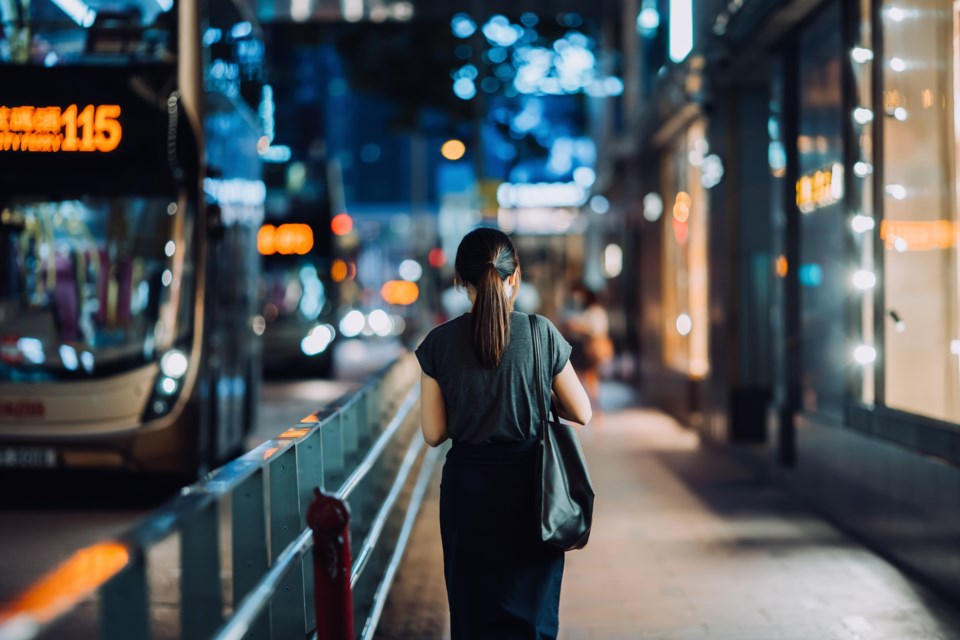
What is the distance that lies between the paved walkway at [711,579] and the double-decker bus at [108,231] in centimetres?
241

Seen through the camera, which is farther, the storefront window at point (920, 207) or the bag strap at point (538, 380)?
the storefront window at point (920, 207)

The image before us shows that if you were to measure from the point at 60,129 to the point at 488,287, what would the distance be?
6820 millimetres

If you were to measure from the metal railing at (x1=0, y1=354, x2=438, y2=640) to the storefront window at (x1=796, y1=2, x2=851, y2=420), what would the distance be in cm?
349

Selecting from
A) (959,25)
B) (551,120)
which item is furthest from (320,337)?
(959,25)

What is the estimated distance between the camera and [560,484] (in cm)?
398

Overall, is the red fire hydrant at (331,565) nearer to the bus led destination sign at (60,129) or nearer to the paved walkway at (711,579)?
the paved walkway at (711,579)

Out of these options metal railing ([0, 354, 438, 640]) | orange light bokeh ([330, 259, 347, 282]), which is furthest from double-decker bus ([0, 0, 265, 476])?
orange light bokeh ([330, 259, 347, 282])

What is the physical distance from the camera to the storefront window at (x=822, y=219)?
9219mm

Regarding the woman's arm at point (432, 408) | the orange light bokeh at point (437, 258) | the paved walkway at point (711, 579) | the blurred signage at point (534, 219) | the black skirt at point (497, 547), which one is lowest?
the paved walkway at point (711, 579)

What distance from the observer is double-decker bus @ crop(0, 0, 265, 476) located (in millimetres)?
9797

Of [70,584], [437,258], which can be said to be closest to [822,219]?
[70,584]

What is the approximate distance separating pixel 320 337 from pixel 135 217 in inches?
536

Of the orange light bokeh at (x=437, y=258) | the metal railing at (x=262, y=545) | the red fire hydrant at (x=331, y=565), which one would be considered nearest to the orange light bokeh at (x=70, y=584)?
the metal railing at (x=262, y=545)

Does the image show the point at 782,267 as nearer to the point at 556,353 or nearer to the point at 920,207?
the point at 920,207
